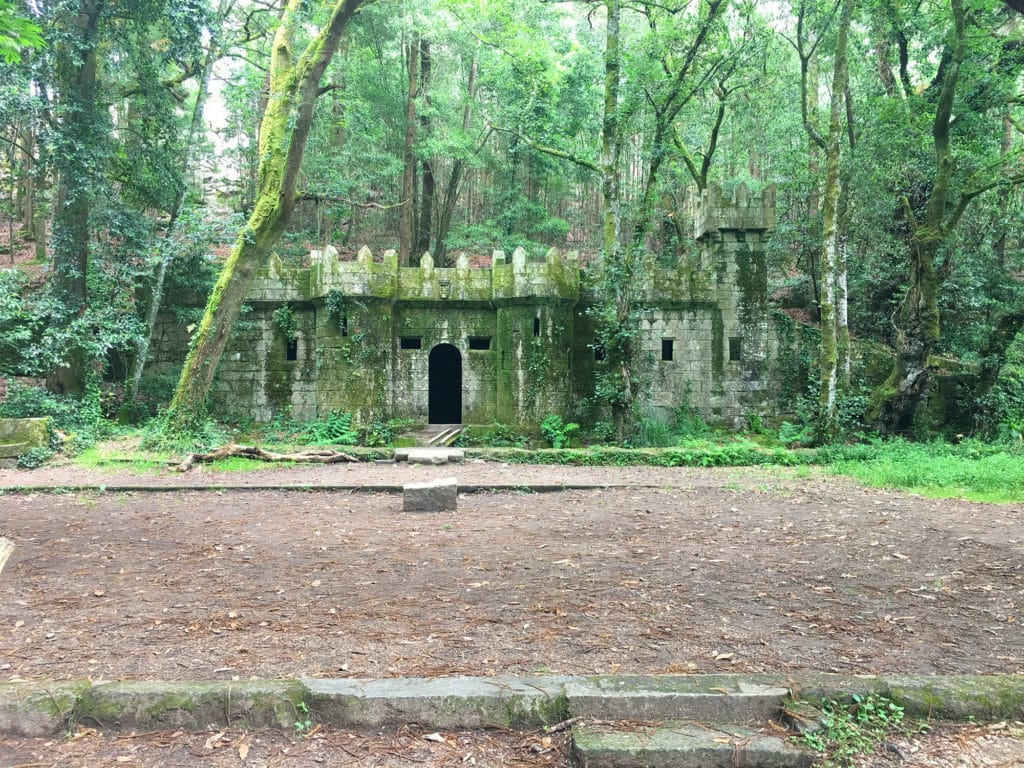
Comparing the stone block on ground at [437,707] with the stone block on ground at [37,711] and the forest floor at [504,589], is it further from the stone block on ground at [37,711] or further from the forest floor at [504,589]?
the stone block on ground at [37,711]

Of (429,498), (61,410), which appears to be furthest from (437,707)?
(61,410)

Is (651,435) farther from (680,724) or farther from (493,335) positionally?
(680,724)

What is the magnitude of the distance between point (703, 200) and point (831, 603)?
13384 millimetres

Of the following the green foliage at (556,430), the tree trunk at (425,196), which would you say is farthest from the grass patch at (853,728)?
the tree trunk at (425,196)

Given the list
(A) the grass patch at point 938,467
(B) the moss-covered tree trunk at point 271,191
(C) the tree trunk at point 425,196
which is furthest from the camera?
(C) the tree trunk at point 425,196

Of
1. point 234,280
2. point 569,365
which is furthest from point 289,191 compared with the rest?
point 569,365

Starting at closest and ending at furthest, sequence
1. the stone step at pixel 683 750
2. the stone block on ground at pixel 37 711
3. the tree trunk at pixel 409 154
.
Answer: the stone step at pixel 683 750, the stone block on ground at pixel 37 711, the tree trunk at pixel 409 154

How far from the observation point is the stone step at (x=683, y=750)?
247 cm

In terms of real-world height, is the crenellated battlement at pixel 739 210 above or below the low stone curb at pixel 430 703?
above

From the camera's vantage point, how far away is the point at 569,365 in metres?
14.8

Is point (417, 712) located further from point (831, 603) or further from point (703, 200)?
point (703, 200)

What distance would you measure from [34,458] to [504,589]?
10328 millimetres

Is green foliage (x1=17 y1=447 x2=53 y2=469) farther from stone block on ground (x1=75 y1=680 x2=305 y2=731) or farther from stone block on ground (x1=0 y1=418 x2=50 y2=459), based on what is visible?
stone block on ground (x1=75 y1=680 x2=305 y2=731)

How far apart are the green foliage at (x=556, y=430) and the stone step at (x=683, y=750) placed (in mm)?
11313
